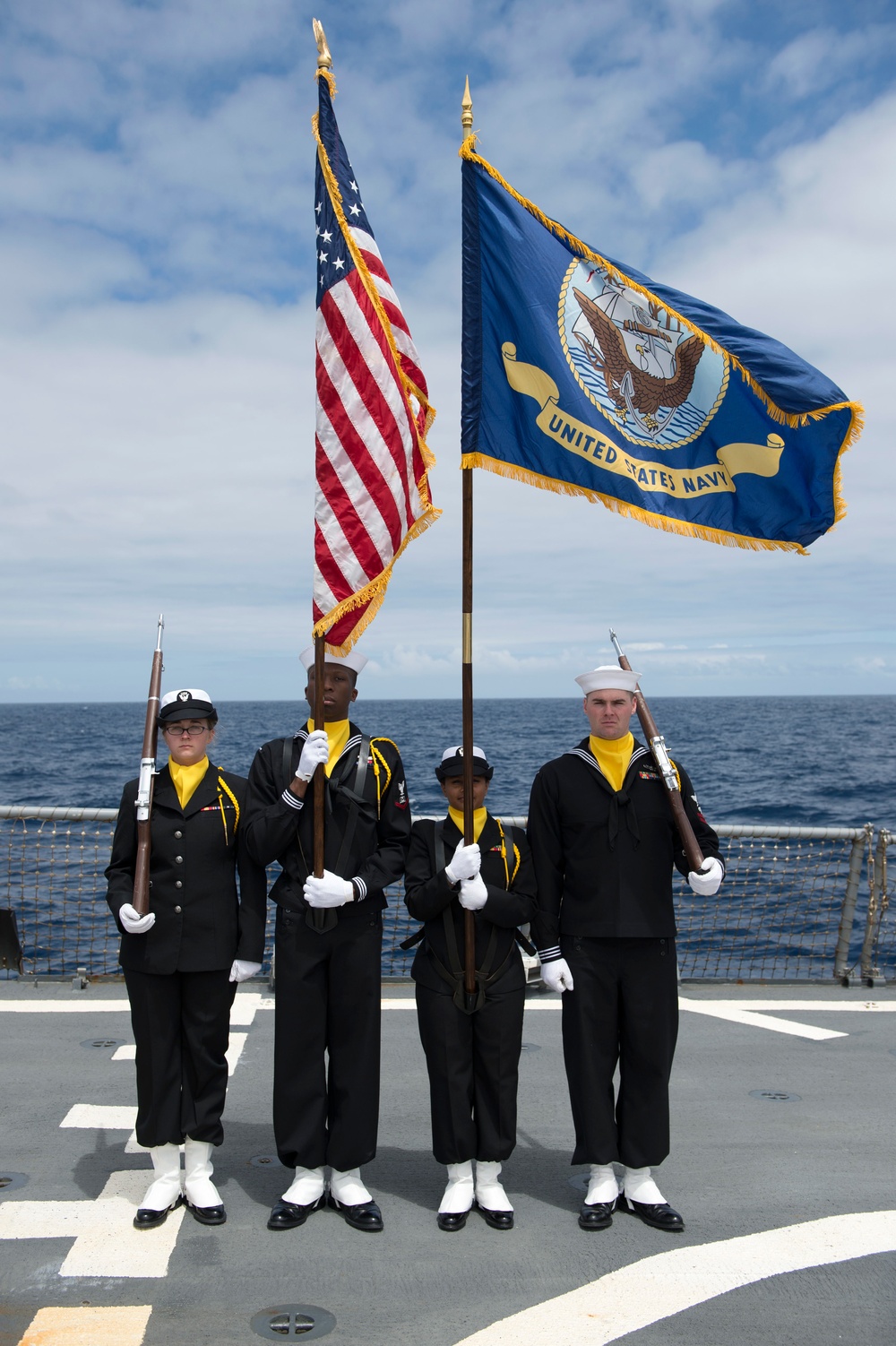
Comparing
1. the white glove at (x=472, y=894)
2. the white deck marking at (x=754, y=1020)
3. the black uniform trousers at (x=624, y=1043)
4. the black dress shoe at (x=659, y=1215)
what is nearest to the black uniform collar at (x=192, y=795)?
the white glove at (x=472, y=894)

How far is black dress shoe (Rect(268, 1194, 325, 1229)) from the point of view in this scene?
13.8ft

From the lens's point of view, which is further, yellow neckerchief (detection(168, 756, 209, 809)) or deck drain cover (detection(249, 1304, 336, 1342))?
yellow neckerchief (detection(168, 756, 209, 809))

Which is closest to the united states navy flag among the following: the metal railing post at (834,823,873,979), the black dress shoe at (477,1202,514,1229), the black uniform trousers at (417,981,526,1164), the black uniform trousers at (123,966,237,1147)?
the black uniform trousers at (417,981,526,1164)

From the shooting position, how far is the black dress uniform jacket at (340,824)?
438cm

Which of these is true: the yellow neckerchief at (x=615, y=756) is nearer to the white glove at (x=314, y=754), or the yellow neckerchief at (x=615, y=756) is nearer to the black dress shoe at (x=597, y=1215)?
the white glove at (x=314, y=754)

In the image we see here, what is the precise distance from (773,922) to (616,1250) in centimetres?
1105

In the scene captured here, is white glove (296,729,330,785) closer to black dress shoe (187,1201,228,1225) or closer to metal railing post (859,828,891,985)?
black dress shoe (187,1201,228,1225)

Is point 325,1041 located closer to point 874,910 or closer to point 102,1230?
point 102,1230

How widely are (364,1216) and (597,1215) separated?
918 mm

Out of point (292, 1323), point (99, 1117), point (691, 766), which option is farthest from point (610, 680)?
point (691, 766)

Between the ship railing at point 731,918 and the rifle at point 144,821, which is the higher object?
the rifle at point 144,821

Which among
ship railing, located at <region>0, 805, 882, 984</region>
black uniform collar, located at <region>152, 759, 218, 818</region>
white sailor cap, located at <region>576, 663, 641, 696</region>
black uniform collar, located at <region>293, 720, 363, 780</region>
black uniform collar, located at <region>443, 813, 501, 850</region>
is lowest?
ship railing, located at <region>0, 805, 882, 984</region>

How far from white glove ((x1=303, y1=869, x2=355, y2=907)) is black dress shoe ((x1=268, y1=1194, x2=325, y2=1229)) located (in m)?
1.21

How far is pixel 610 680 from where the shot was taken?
4586 millimetres
